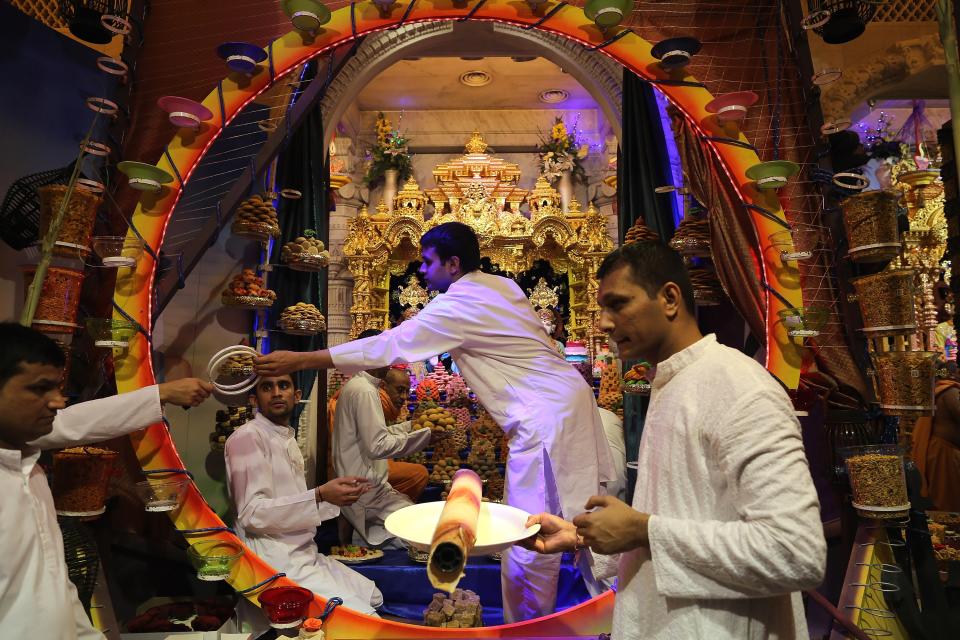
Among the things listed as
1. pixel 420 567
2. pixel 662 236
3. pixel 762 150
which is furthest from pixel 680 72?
pixel 420 567

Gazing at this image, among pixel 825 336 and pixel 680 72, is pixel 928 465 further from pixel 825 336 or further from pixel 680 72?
pixel 680 72

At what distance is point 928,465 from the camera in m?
4.25

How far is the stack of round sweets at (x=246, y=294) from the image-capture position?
4242 mm

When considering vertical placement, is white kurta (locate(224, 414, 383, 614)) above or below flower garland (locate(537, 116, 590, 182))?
below

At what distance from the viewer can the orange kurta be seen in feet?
13.5

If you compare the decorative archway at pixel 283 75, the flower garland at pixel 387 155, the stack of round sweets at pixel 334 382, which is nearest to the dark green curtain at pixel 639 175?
the decorative archway at pixel 283 75

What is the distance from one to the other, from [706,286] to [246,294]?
3.09 meters

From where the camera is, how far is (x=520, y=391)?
118 inches

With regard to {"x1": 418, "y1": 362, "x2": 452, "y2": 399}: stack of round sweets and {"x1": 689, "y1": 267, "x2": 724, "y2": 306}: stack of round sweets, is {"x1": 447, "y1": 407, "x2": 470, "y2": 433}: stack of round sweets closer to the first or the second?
{"x1": 418, "y1": 362, "x2": 452, "y2": 399}: stack of round sweets

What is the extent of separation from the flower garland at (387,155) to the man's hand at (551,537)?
26.8 ft

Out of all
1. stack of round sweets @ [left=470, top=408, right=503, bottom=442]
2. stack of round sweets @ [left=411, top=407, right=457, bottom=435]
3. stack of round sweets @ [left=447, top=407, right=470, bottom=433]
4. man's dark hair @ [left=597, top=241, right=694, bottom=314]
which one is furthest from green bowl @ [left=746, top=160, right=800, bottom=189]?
stack of round sweets @ [left=447, top=407, right=470, bottom=433]

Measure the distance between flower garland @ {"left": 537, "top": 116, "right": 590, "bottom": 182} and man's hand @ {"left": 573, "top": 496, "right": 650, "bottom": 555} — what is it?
837 cm

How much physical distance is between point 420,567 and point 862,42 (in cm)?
484

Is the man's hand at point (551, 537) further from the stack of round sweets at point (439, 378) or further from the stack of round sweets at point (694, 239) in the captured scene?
the stack of round sweets at point (439, 378)
